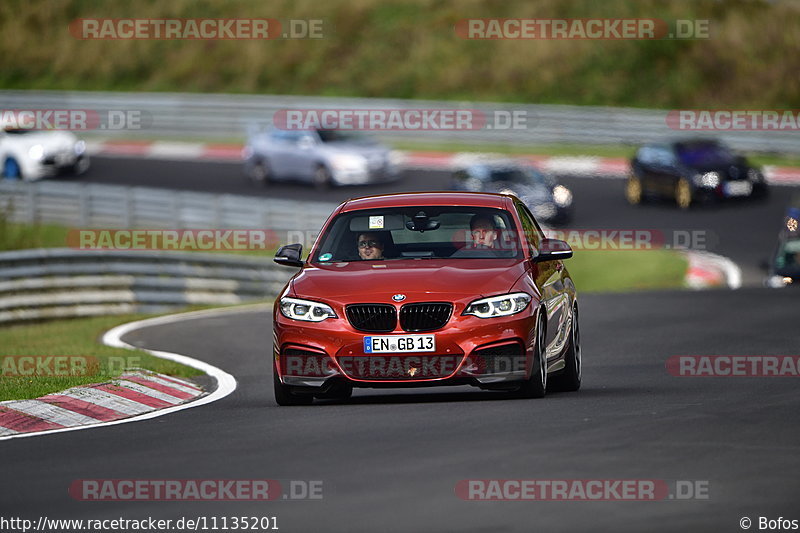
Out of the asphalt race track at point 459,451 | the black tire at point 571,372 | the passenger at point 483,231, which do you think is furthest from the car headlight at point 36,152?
the passenger at point 483,231

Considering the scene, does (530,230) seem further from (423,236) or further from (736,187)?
(736,187)

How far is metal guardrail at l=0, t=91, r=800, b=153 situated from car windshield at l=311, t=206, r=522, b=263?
31.7 metres

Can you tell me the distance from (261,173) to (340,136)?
2465mm

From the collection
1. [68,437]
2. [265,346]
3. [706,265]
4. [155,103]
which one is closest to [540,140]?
[155,103]

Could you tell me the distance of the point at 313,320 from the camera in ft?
36.4

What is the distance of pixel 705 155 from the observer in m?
36.4

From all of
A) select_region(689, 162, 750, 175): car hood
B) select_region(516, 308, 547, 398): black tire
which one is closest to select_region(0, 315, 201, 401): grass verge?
select_region(516, 308, 547, 398): black tire

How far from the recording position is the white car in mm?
40375

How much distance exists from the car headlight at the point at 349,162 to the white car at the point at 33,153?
6964 millimetres

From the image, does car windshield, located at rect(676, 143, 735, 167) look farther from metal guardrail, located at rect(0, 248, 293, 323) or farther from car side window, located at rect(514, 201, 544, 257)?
car side window, located at rect(514, 201, 544, 257)

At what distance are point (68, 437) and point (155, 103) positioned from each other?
40.5m

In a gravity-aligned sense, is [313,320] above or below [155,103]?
below

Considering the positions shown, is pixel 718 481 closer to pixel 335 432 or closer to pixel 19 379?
pixel 335 432

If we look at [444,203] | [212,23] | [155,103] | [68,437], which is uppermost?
[212,23]
